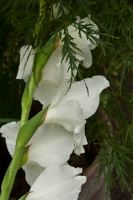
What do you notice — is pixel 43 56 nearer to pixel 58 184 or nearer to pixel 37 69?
pixel 37 69

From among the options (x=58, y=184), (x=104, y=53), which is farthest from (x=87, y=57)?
(x=58, y=184)

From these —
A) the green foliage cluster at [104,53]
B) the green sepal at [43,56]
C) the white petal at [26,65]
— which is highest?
the green sepal at [43,56]

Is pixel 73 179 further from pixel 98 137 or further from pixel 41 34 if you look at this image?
pixel 98 137

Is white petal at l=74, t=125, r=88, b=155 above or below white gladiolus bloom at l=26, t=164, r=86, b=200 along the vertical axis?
above

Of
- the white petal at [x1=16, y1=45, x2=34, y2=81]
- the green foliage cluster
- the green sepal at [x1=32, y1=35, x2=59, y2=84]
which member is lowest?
the green foliage cluster

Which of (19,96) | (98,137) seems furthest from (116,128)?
(19,96)
